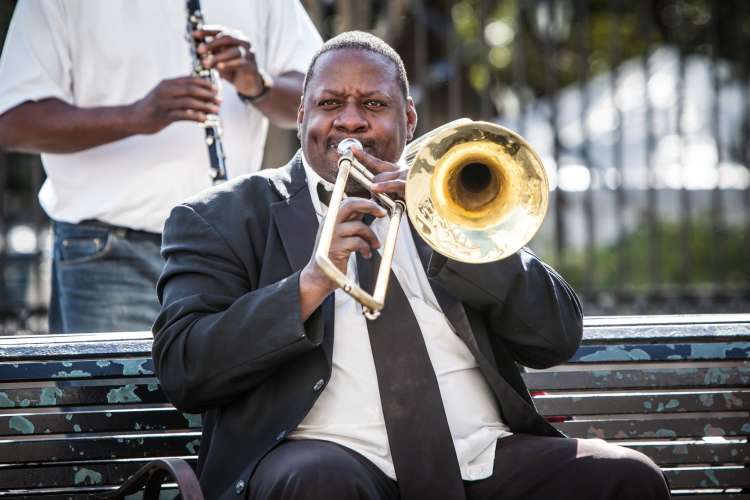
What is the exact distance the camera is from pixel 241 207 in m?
3.27

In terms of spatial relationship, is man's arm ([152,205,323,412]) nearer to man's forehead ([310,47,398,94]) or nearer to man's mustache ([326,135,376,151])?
man's mustache ([326,135,376,151])

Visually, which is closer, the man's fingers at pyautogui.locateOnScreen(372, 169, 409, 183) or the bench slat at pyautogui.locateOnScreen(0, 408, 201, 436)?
the man's fingers at pyautogui.locateOnScreen(372, 169, 409, 183)

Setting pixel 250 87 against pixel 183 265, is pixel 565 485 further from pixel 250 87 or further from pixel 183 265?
pixel 250 87

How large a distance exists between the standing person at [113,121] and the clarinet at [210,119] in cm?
4

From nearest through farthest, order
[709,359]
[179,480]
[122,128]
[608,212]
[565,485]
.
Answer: [179,480] → [565,485] → [709,359] → [122,128] → [608,212]

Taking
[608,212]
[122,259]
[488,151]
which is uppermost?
[488,151]

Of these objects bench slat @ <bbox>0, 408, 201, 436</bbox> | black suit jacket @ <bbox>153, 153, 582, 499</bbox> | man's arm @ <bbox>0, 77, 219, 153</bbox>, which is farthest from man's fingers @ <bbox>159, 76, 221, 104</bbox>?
bench slat @ <bbox>0, 408, 201, 436</bbox>

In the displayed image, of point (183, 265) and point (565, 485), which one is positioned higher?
point (183, 265)

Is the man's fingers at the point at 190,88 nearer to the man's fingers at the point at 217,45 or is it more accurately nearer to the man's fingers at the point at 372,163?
the man's fingers at the point at 217,45

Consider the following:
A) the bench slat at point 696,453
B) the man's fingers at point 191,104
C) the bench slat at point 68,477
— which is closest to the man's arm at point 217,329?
the bench slat at point 68,477

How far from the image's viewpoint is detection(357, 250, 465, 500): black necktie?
3.02 m

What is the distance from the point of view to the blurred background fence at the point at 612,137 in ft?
23.9

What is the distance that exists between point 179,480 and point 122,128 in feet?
5.00

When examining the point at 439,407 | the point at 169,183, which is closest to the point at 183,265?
the point at 439,407
